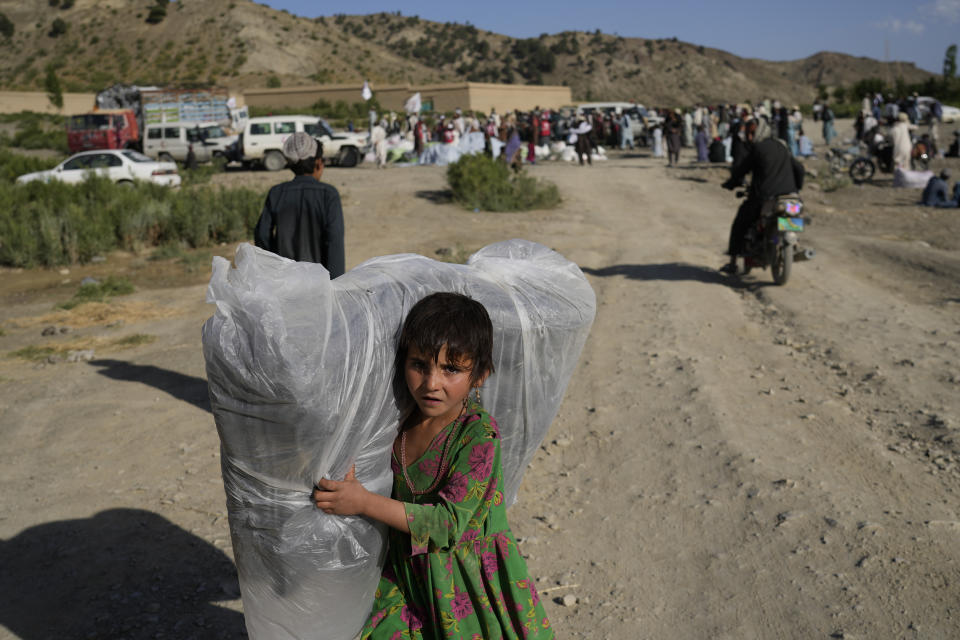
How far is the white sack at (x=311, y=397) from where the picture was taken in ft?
5.43

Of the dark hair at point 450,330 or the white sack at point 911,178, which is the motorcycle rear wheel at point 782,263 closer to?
the dark hair at point 450,330

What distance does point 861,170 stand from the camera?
18281 millimetres

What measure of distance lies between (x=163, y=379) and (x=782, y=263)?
605 cm

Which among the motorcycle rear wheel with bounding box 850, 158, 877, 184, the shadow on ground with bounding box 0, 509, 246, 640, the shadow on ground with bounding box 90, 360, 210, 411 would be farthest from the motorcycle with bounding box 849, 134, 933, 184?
the shadow on ground with bounding box 0, 509, 246, 640

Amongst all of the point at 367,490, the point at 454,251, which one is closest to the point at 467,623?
the point at 367,490

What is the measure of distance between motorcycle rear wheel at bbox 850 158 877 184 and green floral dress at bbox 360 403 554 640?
18366mm

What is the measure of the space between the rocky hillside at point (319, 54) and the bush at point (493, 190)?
45.1m

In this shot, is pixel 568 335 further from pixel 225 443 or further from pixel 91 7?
pixel 91 7

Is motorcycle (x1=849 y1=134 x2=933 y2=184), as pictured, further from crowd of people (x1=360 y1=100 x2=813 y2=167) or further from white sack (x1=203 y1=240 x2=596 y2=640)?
white sack (x1=203 y1=240 x2=596 y2=640)

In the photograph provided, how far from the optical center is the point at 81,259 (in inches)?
463

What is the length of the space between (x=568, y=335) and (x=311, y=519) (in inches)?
35.1

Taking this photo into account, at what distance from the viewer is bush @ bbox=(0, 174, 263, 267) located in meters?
11.6

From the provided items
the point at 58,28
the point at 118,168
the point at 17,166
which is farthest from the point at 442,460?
the point at 58,28

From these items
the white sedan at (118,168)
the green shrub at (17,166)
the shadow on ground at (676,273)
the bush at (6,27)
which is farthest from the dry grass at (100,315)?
the bush at (6,27)
